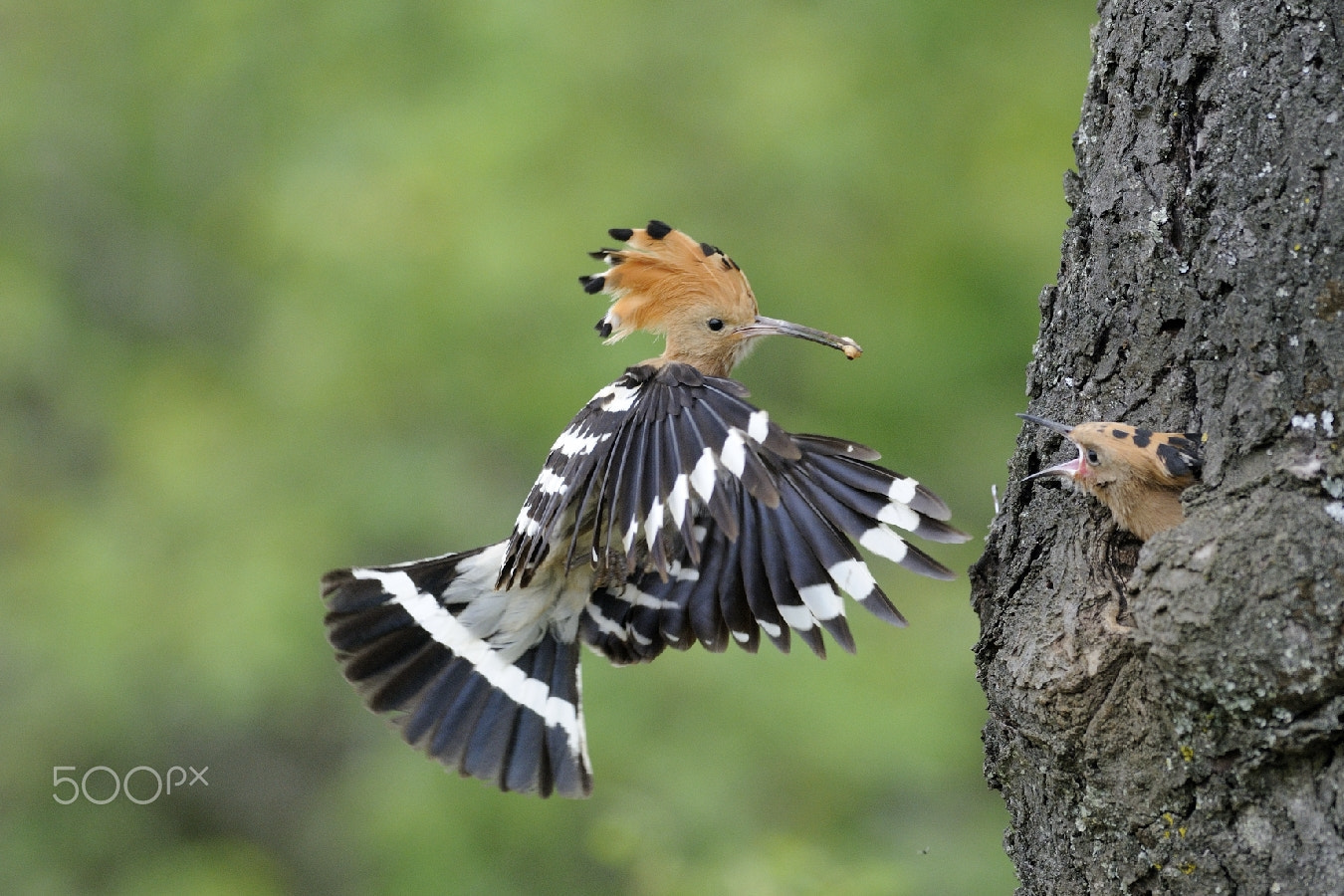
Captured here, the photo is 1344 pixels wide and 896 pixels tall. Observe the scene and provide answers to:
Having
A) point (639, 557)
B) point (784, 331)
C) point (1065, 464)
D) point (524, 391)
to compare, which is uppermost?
point (524, 391)

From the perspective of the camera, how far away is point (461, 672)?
3.68m

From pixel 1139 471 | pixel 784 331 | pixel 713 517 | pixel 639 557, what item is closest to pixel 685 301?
pixel 784 331

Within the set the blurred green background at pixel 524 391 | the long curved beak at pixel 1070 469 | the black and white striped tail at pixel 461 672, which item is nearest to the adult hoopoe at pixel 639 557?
the black and white striped tail at pixel 461 672

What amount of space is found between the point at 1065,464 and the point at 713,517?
0.76m

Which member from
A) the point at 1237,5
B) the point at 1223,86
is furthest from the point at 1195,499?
the point at 1237,5

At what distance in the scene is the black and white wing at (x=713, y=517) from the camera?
2596mm

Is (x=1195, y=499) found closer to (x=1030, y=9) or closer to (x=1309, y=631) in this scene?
(x=1309, y=631)

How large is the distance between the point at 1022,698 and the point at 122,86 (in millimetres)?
7110

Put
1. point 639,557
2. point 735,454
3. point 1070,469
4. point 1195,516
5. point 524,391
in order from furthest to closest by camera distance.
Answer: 1. point 524,391
2. point 639,557
3. point 735,454
4. point 1070,469
5. point 1195,516

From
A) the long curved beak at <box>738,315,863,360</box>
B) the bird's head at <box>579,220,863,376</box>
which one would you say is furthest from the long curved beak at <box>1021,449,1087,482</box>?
the bird's head at <box>579,220,863,376</box>

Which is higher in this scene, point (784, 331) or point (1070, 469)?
point (784, 331)

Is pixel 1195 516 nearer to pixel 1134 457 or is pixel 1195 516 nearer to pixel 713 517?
pixel 1134 457

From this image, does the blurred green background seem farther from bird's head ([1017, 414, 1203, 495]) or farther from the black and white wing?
bird's head ([1017, 414, 1203, 495])

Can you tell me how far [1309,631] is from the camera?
1.94 m
